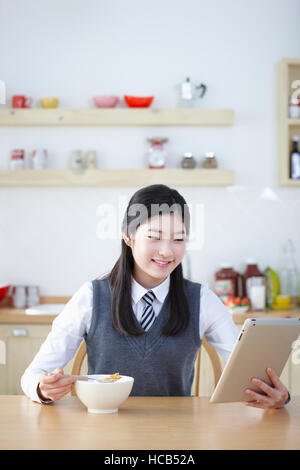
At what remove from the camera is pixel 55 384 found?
60.1 inches

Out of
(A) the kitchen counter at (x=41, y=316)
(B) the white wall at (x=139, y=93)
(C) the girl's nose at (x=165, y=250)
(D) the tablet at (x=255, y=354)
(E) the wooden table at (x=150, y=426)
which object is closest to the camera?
(E) the wooden table at (x=150, y=426)

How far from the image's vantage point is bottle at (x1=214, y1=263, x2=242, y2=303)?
3.65 metres

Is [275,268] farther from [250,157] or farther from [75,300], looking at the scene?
[75,300]

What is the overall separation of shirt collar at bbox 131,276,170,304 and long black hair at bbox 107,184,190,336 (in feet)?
0.05

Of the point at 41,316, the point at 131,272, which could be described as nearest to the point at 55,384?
the point at 131,272

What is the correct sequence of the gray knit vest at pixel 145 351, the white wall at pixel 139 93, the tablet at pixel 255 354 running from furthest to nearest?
the white wall at pixel 139 93
the gray knit vest at pixel 145 351
the tablet at pixel 255 354

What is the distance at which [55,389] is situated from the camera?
5.04 ft

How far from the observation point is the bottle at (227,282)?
144 inches

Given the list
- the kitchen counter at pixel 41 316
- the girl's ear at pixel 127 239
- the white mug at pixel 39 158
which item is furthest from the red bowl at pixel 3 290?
the girl's ear at pixel 127 239

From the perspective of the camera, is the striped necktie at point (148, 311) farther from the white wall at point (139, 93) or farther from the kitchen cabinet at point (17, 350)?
the white wall at point (139, 93)

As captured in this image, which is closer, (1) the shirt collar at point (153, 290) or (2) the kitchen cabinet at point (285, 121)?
(1) the shirt collar at point (153, 290)

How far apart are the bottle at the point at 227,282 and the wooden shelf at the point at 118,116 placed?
82 cm

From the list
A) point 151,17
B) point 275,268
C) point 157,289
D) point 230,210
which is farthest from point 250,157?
point 157,289

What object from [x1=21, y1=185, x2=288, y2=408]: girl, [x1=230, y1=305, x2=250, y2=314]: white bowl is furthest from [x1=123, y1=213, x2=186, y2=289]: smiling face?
[x1=230, y1=305, x2=250, y2=314]: white bowl
